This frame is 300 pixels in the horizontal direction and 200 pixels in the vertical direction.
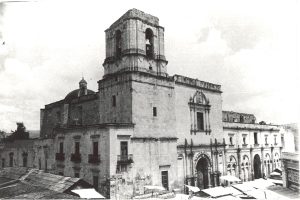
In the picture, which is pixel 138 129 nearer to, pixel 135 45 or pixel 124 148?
pixel 124 148

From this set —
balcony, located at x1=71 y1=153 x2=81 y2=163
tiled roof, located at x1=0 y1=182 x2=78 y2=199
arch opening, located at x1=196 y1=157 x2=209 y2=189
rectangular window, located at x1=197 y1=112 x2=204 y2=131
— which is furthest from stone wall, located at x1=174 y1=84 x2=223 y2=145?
tiled roof, located at x1=0 y1=182 x2=78 y2=199

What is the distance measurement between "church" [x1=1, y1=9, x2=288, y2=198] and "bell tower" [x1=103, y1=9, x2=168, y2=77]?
0.20 ft

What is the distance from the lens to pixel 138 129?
17.8 m

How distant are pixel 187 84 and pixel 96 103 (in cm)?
708

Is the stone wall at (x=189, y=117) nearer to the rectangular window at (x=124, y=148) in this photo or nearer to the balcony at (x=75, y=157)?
the rectangular window at (x=124, y=148)

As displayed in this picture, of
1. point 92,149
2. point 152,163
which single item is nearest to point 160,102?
point 152,163

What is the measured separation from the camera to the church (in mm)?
16875

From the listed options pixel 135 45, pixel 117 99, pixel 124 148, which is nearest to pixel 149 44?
pixel 135 45

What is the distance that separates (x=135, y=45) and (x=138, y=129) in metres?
5.38

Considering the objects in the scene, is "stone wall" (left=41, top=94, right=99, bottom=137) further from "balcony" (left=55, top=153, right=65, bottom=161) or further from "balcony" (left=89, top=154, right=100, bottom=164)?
"balcony" (left=89, top=154, right=100, bottom=164)

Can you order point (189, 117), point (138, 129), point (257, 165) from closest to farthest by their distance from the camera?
1. point (138, 129)
2. point (189, 117)
3. point (257, 165)

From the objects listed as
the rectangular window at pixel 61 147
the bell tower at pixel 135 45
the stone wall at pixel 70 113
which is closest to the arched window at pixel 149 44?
the bell tower at pixel 135 45

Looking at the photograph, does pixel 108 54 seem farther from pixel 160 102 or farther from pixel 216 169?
pixel 216 169

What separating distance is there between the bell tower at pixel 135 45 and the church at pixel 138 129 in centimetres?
6
